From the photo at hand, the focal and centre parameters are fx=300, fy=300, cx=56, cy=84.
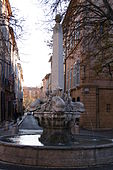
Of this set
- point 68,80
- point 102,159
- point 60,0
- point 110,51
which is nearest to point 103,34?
point 110,51

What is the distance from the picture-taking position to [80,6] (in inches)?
708

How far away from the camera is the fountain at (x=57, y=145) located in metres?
9.23

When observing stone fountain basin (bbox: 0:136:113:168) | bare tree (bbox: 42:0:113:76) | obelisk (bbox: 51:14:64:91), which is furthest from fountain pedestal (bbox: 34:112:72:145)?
bare tree (bbox: 42:0:113:76)

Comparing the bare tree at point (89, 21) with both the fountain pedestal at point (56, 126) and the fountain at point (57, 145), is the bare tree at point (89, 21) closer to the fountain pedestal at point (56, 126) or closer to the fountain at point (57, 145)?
the fountain at point (57, 145)

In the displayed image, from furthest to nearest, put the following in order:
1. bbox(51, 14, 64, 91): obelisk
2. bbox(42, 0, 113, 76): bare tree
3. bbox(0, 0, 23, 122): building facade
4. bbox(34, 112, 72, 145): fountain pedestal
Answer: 1. bbox(0, 0, 23, 122): building facade
2. bbox(42, 0, 113, 76): bare tree
3. bbox(51, 14, 64, 91): obelisk
4. bbox(34, 112, 72, 145): fountain pedestal

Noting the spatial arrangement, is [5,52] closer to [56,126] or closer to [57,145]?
[56,126]

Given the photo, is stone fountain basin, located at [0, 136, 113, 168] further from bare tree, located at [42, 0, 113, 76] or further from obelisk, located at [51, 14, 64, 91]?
bare tree, located at [42, 0, 113, 76]

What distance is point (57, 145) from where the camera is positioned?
10578 millimetres

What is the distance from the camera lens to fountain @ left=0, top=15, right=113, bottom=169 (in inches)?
363

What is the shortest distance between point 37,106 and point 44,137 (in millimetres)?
1229

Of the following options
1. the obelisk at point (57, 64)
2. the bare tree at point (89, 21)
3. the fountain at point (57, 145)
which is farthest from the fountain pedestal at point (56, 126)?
the bare tree at point (89, 21)

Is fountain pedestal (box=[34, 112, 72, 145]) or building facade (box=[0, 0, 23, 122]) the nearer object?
fountain pedestal (box=[34, 112, 72, 145])

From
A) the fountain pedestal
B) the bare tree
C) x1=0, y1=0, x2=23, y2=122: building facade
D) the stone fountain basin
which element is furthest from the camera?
x1=0, y1=0, x2=23, y2=122: building facade

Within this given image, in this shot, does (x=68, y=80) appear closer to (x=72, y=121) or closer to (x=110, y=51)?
(x=110, y=51)
